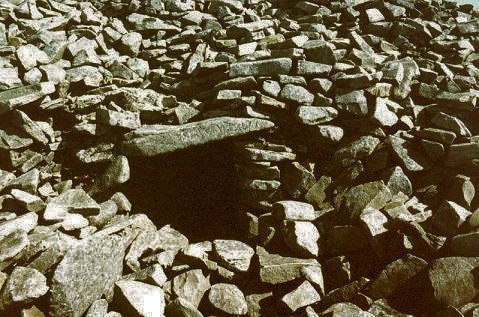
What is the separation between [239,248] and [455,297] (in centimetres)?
335

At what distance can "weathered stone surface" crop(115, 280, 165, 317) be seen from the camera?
5.59 meters

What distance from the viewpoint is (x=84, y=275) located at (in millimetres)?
5750

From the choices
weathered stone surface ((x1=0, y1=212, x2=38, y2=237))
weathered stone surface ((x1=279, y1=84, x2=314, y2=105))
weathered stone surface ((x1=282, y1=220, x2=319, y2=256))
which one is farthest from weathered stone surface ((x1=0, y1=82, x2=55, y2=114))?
weathered stone surface ((x1=282, y1=220, x2=319, y2=256))

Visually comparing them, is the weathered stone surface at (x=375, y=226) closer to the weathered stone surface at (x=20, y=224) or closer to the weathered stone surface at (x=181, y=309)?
the weathered stone surface at (x=181, y=309)

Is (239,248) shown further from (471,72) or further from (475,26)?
(475,26)

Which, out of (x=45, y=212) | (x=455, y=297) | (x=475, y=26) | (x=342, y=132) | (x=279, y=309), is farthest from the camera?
(x=475, y=26)

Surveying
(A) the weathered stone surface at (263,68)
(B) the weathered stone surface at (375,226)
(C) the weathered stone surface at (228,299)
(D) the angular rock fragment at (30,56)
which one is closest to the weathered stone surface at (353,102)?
(A) the weathered stone surface at (263,68)

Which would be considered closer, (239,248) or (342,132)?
(239,248)

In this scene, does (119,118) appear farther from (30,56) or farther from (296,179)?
(296,179)

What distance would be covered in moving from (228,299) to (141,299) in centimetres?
134

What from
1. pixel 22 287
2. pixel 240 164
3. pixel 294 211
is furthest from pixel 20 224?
pixel 294 211

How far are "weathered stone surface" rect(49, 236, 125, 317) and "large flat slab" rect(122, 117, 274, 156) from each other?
2.15 meters

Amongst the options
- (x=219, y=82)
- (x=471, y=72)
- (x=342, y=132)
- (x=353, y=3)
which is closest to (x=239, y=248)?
(x=342, y=132)

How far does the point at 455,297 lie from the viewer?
5.22m
